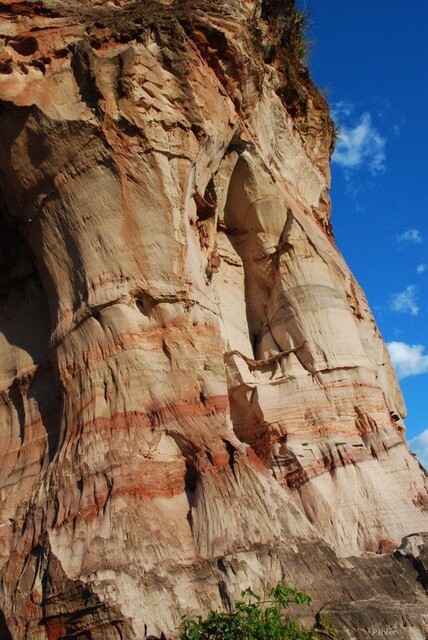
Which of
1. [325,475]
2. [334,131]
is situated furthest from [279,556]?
[334,131]

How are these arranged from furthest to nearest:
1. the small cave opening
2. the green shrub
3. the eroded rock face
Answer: the small cave opening < the eroded rock face < the green shrub

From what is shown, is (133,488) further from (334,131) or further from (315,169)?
(334,131)

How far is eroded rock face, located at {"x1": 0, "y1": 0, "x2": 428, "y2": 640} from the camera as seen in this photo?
28.1ft

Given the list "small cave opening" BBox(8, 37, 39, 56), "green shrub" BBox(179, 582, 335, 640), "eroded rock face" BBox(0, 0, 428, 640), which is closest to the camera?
"green shrub" BBox(179, 582, 335, 640)

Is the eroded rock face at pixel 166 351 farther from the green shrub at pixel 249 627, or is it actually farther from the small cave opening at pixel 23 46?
the green shrub at pixel 249 627

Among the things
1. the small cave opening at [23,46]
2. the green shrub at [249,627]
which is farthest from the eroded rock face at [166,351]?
the green shrub at [249,627]

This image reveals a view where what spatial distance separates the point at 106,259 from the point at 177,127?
262 cm

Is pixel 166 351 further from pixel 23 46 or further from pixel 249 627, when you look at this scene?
pixel 23 46

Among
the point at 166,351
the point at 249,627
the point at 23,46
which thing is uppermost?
the point at 23,46

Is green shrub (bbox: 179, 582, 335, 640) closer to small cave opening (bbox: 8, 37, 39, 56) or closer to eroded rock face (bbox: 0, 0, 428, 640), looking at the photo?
eroded rock face (bbox: 0, 0, 428, 640)

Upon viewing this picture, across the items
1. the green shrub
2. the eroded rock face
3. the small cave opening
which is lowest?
the green shrub

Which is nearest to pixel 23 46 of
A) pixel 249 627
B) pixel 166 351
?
pixel 166 351

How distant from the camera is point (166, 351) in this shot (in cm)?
1021

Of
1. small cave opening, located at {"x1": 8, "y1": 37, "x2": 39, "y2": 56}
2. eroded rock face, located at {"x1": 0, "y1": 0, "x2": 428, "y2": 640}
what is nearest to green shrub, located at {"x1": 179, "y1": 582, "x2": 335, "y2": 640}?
eroded rock face, located at {"x1": 0, "y1": 0, "x2": 428, "y2": 640}
